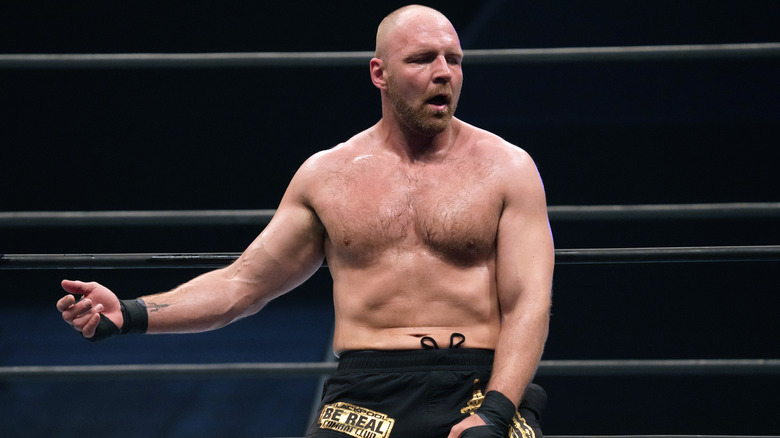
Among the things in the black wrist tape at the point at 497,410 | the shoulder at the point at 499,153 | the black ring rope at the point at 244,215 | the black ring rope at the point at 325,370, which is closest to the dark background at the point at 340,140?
the black ring rope at the point at 325,370

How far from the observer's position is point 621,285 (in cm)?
373

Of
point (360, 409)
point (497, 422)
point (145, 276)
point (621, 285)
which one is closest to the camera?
point (497, 422)

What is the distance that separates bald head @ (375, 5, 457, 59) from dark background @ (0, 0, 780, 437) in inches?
63.2

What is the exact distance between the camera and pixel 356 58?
2520 millimetres

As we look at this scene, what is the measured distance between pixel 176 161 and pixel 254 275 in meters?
2.04

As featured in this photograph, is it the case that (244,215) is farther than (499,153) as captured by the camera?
Answer: Yes

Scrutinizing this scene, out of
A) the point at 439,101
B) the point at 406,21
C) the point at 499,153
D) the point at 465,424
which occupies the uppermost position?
the point at 406,21

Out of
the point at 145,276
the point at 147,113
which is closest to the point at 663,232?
the point at 147,113

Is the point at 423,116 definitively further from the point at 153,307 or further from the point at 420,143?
the point at 153,307

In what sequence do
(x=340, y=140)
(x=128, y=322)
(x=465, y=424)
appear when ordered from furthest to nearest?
(x=340, y=140) < (x=128, y=322) < (x=465, y=424)

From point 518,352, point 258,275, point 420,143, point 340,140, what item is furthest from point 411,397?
point 340,140

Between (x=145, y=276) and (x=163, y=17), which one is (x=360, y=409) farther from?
(x=145, y=276)

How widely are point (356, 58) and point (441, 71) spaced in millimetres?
380

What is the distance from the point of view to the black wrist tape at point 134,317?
2143mm
